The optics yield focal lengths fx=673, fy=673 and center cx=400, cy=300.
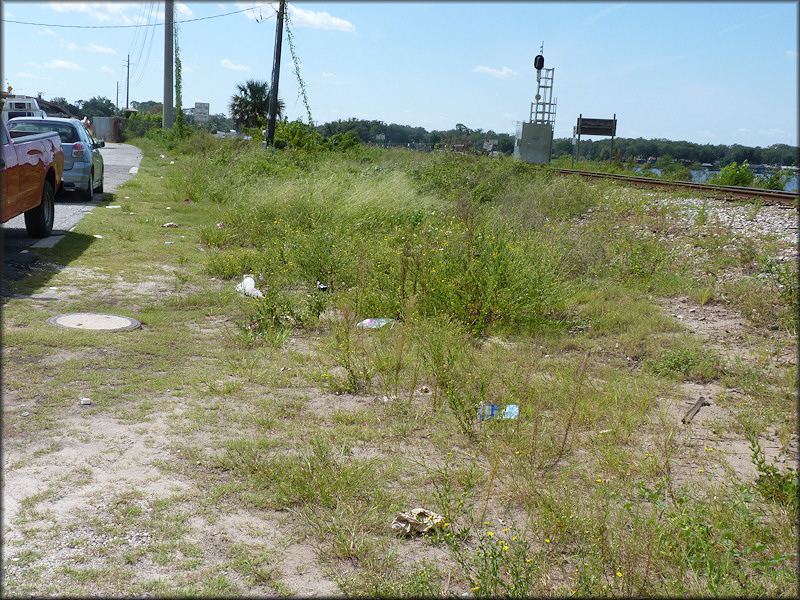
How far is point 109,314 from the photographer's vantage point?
6910 millimetres

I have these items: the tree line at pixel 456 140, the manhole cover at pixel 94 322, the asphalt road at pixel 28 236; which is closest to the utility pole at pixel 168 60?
the tree line at pixel 456 140

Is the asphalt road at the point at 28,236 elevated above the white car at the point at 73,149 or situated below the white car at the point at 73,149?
below

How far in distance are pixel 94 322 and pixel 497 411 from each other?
13.4 ft

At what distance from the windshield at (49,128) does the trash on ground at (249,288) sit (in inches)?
343

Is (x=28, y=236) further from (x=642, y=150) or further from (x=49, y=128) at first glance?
(x=642, y=150)

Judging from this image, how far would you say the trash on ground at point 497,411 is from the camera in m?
4.65

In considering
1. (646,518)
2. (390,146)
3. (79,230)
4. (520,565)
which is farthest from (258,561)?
(390,146)

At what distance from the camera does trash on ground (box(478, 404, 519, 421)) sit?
465 cm

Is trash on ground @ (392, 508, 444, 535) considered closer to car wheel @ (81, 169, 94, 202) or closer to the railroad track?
the railroad track

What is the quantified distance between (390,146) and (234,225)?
59.4 ft

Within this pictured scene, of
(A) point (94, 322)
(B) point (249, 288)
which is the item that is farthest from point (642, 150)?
(A) point (94, 322)

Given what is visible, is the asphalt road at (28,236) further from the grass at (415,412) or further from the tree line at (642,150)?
the tree line at (642,150)

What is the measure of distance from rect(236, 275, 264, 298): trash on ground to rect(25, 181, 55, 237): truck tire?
4044mm

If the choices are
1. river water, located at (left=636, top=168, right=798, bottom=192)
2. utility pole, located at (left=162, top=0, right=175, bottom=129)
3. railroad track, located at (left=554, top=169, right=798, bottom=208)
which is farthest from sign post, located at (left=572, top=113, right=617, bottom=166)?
utility pole, located at (left=162, top=0, right=175, bottom=129)
